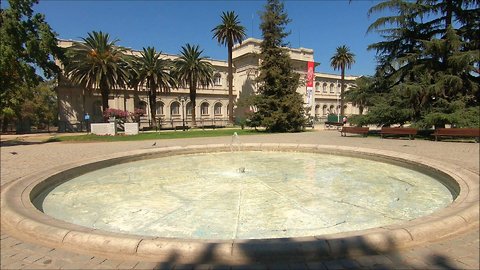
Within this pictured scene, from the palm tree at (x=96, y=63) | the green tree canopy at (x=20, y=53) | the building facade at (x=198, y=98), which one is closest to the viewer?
the green tree canopy at (x=20, y=53)

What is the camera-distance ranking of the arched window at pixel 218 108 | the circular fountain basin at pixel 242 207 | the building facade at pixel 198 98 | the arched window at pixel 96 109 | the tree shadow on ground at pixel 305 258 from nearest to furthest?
the tree shadow on ground at pixel 305 258, the circular fountain basin at pixel 242 207, the building facade at pixel 198 98, the arched window at pixel 96 109, the arched window at pixel 218 108

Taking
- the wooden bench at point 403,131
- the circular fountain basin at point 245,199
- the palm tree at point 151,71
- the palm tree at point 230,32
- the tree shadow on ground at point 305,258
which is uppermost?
the palm tree at point 230,32

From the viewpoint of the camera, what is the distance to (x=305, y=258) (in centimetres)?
326

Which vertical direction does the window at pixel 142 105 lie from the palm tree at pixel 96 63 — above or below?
below

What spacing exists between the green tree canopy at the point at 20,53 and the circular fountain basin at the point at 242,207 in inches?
432

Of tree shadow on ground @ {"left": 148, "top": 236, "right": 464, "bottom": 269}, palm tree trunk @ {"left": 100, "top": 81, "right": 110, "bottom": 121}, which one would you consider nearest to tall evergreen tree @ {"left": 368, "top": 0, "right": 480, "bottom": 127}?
tree shadow on ground @ {"left": 148, "top": 236, "right": 464, "bottom": 269}

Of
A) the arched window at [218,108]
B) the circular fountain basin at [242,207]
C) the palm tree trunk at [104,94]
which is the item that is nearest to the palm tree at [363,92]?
the circular fountain basin at [242,207]

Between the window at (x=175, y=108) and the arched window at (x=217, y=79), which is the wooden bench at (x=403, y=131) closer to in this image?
the window at (x=175, y=108)

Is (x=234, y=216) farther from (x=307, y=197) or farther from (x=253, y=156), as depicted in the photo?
(x=253, y=156)

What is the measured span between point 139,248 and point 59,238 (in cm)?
115

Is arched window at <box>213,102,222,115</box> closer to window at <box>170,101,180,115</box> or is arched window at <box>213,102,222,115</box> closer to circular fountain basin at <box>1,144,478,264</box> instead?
window at <box>170,101,180,115</box>

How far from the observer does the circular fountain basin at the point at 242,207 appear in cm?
342

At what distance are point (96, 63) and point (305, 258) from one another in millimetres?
35341

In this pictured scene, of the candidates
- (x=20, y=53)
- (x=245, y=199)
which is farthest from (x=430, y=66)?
(x=20, y=53)
